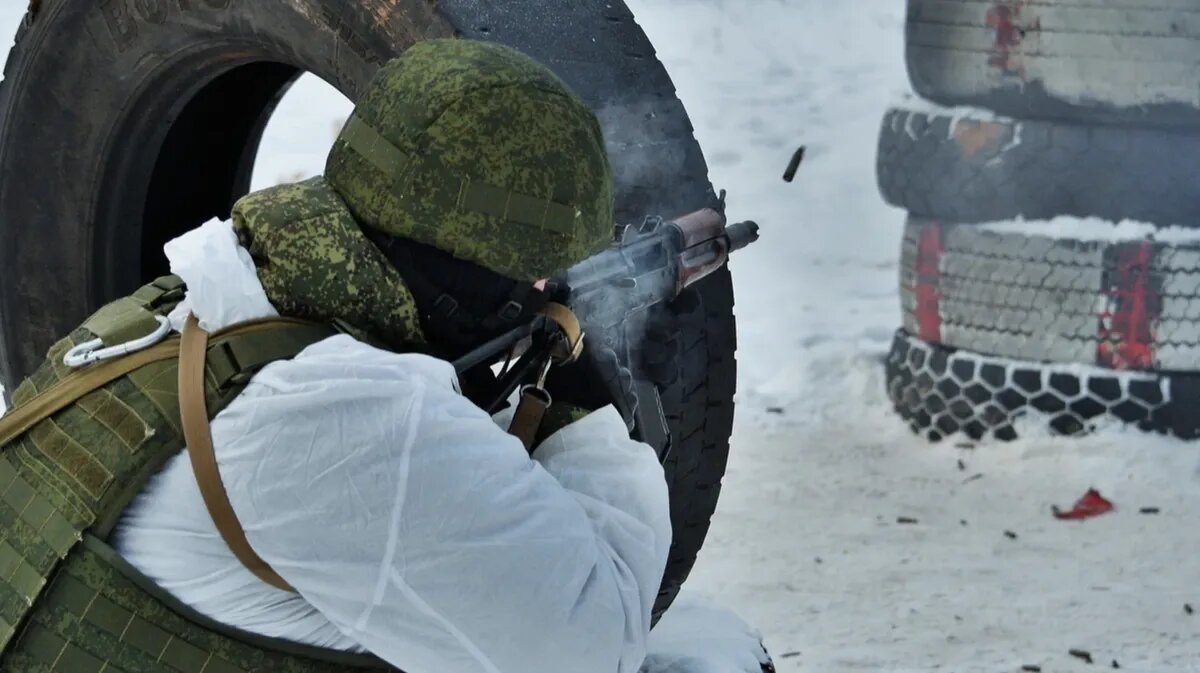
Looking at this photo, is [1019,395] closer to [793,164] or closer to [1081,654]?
[1081,654]

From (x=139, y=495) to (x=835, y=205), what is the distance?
452cm

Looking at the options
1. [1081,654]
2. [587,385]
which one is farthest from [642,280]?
[1081,654]

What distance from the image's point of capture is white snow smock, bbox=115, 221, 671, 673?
135 centimetres

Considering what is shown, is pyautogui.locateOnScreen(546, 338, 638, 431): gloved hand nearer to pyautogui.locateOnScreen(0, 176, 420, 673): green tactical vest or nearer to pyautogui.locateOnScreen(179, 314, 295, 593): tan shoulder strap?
pyautogui.locateOnScreen(0, 176, 420, 673): green tactical vest

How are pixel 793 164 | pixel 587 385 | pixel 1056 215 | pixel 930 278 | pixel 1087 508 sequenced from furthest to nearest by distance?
1. pixel 793 164
2. pixel 930 278
3. pixel 1056 215
4. pixel 1087 508
5. pixel 587 385

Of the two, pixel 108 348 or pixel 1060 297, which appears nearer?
pixel 108 348

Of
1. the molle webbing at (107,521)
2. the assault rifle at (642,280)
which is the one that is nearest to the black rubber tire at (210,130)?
the assault rifle at (642,280)

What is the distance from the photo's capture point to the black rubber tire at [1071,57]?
142 inches

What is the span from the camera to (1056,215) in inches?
150

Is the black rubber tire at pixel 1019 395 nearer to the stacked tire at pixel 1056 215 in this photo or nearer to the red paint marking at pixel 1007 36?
the stacked tire at pixel 1056 215

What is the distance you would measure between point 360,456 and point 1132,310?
280 centimetres

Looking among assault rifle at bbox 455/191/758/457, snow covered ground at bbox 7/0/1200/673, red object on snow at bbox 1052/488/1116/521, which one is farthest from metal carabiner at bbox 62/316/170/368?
red object on snow at bbox 1052/488/1116/521

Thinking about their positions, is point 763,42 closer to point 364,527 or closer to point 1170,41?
point 1170,41

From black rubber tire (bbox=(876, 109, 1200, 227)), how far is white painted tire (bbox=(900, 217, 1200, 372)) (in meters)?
0.07
